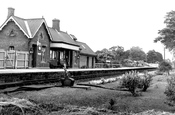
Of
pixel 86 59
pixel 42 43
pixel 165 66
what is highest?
pixel 42 43

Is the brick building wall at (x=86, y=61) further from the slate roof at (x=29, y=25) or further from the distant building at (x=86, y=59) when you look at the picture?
the slate roof at (x=29, y=25)

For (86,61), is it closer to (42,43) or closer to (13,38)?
(42,43)

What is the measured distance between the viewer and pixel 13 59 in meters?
18.3

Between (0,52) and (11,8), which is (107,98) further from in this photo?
(11,8)

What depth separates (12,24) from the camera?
2350 centimetres

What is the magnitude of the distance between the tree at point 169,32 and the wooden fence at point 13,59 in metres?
15.3

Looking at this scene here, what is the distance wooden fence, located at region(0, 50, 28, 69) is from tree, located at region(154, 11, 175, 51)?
1534 centimetres

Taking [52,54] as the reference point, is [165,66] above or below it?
below

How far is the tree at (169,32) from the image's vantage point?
22009 millimetres

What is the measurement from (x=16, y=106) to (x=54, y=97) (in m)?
3.09

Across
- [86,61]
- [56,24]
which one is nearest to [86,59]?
[86,61]

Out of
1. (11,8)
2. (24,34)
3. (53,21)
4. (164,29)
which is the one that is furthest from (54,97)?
(53,21)

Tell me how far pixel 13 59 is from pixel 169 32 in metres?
16.8

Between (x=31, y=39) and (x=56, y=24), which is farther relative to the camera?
(x=56, y=24)
